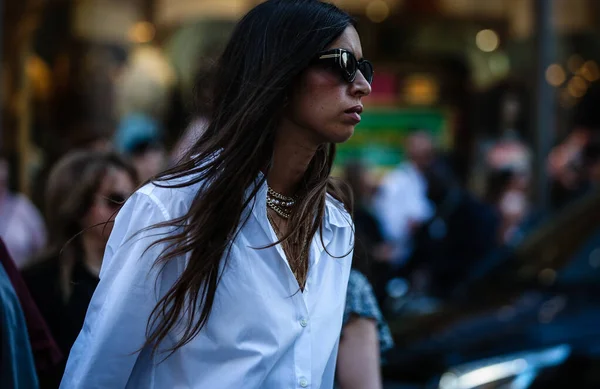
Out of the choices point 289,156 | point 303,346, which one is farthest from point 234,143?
point 303,346

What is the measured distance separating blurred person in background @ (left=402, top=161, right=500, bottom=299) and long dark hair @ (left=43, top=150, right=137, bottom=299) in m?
5.09

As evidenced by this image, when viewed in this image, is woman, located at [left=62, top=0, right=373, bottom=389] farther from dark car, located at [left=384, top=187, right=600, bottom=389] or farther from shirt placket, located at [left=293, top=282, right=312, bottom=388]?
dark car, located at [left=384, top=187, right=600, bottom=389]

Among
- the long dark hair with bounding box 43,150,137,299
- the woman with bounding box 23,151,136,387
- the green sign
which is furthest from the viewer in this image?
the green sign

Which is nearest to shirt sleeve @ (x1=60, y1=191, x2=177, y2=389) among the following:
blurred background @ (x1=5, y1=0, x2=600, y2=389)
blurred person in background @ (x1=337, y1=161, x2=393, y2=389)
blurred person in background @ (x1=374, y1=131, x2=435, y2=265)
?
blurred background @ (x1=5, y1=0, x2=600, y2=389)

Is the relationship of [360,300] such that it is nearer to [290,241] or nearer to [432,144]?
[290,241]

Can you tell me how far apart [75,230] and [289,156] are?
→ 1.77 meters

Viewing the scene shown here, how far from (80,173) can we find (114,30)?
30.8 feet

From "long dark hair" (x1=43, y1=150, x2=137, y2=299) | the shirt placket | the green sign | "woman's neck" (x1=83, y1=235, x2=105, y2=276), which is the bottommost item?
the shirt placket

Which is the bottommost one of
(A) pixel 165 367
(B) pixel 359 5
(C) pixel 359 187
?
(A) pixel 165 367

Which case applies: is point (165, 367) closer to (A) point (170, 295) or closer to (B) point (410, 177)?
(A) point (170, 295)

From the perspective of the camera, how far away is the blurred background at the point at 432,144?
17.8 ft

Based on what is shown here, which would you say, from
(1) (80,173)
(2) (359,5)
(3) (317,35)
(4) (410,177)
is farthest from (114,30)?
(3) (317,35)

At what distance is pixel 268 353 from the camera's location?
105 inches

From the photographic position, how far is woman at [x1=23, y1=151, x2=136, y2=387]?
3.96 m
